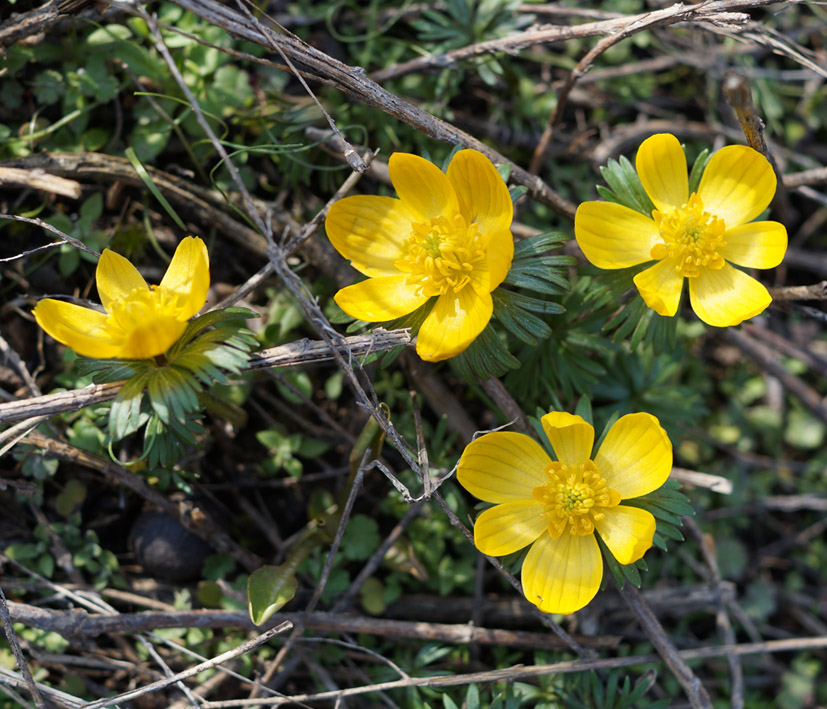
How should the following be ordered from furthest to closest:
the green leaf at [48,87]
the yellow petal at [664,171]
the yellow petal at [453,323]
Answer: the green leaf at [48,87], the yellow petal at [664,171], the yellow petal at [453,323]

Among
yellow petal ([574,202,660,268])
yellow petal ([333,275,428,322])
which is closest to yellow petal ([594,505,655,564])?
yellow petal ([574,202,660,268])

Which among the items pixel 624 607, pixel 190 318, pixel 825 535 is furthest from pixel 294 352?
pixel 825 535

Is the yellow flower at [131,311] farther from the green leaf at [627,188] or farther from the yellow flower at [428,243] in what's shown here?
the green leaf at [627,188]

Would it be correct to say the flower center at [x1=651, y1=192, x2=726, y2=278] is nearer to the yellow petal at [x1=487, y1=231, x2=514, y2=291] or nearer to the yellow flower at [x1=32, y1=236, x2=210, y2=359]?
the yellow petal at [x1=487, y1=231, x2=514, y2=291]

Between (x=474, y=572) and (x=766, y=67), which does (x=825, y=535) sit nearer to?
(x=474, y=572)

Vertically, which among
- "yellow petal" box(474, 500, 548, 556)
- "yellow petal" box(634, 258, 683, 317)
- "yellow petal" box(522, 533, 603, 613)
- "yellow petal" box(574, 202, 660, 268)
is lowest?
"yellow petal" box(522, 533, 603, 613)

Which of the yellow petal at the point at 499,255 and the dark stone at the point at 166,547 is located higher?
the yellow petal at the point at 499,255

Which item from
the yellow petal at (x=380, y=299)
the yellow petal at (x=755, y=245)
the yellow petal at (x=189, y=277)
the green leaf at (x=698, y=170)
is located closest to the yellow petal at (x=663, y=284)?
the yellow petal at (x=755, y=245)
